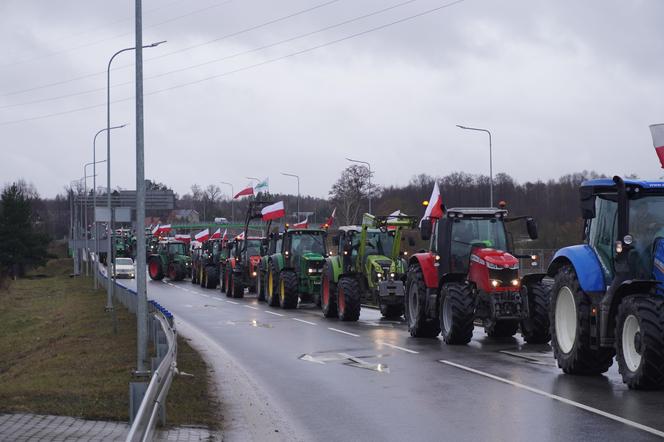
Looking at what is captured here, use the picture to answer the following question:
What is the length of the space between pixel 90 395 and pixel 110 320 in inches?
588

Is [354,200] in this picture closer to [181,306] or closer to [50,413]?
[181,306]

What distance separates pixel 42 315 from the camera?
3603cm

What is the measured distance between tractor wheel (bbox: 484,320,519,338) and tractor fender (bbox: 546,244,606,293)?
5362 mm

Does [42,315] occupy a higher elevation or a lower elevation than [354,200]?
lower

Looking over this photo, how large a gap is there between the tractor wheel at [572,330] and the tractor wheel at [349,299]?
11082 millimetres

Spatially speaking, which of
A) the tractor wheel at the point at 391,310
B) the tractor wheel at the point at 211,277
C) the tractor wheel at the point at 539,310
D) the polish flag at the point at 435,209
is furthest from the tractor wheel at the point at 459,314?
the tractor wheel at the point at 211,277

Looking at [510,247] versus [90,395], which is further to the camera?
[510,247]

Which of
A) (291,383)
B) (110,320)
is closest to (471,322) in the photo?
(291,383)

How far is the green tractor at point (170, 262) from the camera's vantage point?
2292 inches

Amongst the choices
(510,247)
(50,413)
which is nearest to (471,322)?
(510,247)

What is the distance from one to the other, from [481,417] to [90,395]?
16.1 ft

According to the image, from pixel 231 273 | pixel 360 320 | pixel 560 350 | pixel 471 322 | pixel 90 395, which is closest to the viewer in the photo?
pixel 90 395

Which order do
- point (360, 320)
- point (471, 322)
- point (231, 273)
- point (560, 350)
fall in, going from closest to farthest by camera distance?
point (560, 350) → point (471, 322) → point (360, 320) → point (231, 273)

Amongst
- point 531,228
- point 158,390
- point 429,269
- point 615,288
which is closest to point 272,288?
point 429,269
